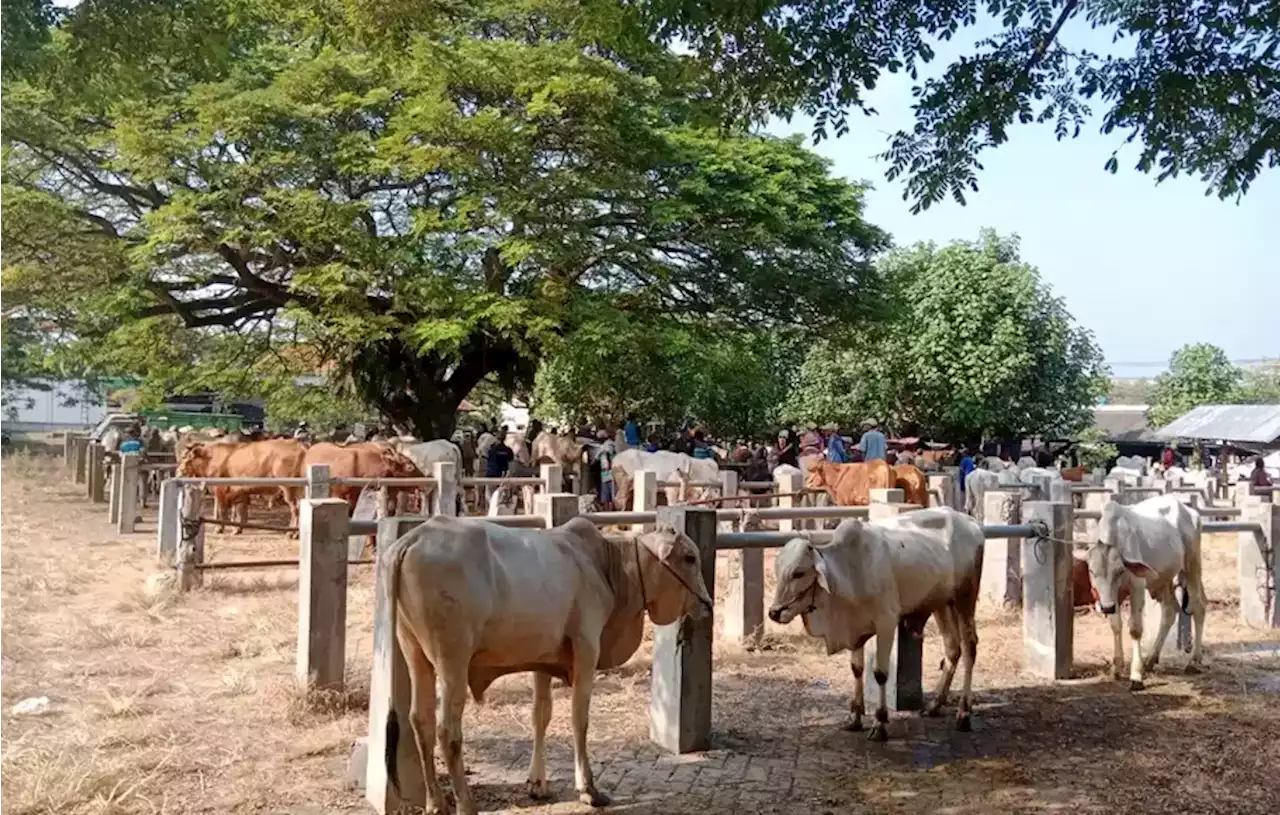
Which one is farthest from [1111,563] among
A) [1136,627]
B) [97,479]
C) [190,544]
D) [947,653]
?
[97,479]

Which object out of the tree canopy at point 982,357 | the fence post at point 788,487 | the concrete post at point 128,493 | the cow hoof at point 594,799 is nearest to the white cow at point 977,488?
the fence post at point 788,487

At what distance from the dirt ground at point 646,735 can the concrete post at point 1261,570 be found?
1.15 feet

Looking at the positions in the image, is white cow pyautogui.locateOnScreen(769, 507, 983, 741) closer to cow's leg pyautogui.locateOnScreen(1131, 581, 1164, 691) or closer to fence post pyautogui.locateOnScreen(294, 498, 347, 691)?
cow's leg pyautogui.locateOnScreen(1131, 581, 1164, 691)

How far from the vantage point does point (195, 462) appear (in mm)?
16766

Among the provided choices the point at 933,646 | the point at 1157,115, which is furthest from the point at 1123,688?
the point at 1157,115

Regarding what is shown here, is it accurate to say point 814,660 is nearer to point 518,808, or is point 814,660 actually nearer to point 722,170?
point 518,808

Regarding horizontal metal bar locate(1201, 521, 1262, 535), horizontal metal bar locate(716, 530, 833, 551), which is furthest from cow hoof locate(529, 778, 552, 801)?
horizontal metal bar locate(1201, 521, 1262, 535)

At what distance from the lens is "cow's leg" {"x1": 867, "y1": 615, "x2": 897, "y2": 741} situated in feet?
20.4

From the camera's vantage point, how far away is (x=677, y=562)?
17.3ft

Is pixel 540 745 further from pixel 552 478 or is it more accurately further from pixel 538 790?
pixel 552 478

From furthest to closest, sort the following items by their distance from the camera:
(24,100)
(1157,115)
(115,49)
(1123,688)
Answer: (24,100) < (1123,688) < (115,49) < (1157,115)

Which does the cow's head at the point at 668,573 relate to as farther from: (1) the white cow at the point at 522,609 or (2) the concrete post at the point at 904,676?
(2) the concrete post at the point at 904,676

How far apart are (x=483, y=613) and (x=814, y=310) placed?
1692 centimetres

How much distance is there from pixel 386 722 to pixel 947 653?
3662 millimetres
